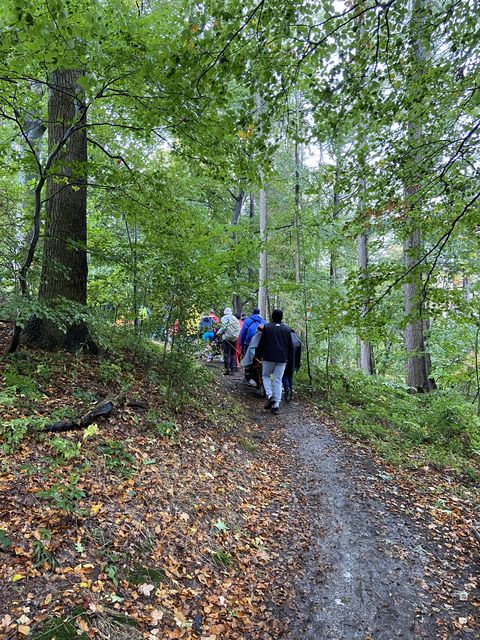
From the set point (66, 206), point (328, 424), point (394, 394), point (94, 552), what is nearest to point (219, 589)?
point (94, 552)

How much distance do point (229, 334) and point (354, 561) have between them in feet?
23.8

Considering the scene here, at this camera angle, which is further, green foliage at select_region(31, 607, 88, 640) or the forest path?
the forest path

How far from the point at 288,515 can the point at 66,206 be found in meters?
5.60

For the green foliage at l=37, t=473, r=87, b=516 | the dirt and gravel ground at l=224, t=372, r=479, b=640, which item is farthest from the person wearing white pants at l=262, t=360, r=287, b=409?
the green foliage at l=37, t=473, r=87, b=516

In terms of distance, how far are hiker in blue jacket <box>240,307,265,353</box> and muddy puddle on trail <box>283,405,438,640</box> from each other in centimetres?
449

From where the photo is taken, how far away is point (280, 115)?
3.47 metres

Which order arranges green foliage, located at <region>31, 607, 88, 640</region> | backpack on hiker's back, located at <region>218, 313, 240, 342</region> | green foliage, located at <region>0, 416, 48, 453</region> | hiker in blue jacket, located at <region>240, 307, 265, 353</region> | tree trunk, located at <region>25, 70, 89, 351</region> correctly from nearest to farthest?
green foliage, located at <region>31, 607, 88, 640</region> → green foliage, located at <region>0, 416, 48, 453</region> → tree trunk, located at <region>25, 70, 89, 351</region> → hiker in blue jacket, located at <region>240, 307, 265, 353</region> → backpack on hiker's back, located at <region>218, 313, 240, 342</region>

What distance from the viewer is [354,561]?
3672 mm

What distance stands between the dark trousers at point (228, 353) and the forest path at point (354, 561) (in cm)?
501

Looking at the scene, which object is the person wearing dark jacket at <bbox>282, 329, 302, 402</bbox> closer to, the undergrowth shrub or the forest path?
the undergrowth shrub

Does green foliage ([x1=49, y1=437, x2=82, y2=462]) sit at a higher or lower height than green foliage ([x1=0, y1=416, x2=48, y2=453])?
lower

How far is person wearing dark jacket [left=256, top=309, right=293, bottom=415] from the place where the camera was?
7.96 metres

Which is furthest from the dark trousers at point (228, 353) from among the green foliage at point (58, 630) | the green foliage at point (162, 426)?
the green foliage at point (58, 630)

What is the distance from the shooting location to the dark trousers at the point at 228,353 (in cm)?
1084
